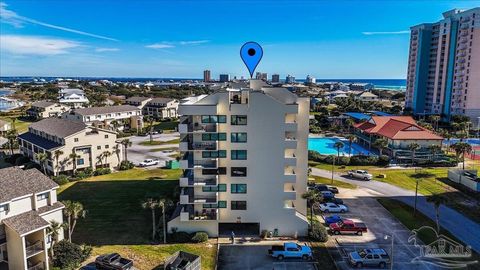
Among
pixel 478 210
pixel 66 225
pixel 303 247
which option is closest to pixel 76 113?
pixel 66 225

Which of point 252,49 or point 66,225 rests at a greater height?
point 252,49

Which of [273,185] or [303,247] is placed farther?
[273,185]

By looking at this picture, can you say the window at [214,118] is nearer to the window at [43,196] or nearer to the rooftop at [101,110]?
the window at [43,196]

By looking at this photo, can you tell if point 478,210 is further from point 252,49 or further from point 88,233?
point 88,233

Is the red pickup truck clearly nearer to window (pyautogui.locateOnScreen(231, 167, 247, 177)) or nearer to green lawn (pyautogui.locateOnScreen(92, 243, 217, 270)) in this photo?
window (pyautogui.locateOnScreen(231, 167, 247, 177))

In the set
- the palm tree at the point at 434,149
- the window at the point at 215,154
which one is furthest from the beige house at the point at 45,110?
the palm tree at the point at 434,149

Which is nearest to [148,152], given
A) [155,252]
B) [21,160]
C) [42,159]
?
[21,160]
